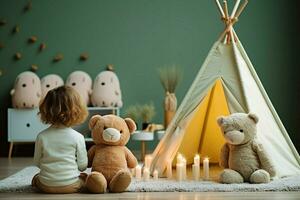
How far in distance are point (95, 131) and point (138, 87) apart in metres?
2.57

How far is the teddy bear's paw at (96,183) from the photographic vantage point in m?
2.64

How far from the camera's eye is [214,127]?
384cm

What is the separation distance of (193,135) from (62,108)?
1.39 meters

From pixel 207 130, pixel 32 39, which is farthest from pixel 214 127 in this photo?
pixel 32 39

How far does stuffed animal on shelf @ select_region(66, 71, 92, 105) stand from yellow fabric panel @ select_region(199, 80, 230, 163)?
1.62 meters

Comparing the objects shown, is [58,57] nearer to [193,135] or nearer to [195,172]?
[193,135]

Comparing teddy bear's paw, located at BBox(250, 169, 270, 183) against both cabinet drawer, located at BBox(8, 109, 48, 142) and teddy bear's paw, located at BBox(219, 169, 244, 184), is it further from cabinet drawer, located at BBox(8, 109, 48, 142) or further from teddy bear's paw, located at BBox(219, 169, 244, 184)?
cabinet drawer, located at BBox(8, 109, 48, 142)

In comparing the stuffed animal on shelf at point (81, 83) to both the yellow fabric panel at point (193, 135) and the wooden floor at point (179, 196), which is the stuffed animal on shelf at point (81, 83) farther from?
the wooden floor at point (179, 196)

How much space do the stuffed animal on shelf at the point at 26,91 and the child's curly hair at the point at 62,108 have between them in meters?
2.32

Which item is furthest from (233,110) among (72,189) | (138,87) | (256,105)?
(138,87)

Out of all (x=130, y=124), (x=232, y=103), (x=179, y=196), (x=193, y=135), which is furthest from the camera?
(x=193, y=135)

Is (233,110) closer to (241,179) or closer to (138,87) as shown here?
(241,179)

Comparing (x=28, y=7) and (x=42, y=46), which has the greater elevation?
(x=28, y=7)

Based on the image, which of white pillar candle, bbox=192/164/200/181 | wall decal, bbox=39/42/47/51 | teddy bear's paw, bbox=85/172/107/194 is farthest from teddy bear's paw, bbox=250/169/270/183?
wall decal, bbox=39/42/47/51
